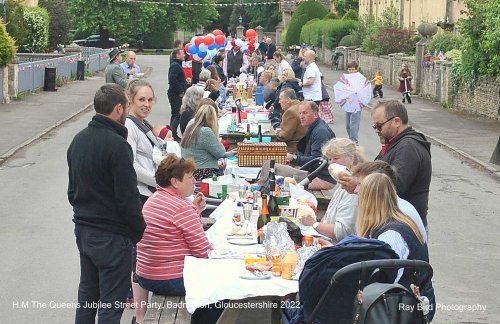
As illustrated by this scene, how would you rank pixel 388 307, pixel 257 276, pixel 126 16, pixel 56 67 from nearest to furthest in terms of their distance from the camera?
1. pixel 388 307
2. pixel 257 276
3. pixel 56 67
4. pixel 126 16

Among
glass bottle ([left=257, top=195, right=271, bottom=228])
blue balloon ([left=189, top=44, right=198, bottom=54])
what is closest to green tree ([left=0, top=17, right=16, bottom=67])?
blue balloon ([left=189, top=44, right=198, bottom=54])

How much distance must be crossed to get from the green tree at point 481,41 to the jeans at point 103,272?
21371 millimetres

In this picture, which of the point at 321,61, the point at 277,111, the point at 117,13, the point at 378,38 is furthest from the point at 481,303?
the point at 117,13

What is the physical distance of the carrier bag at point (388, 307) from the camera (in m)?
5.62

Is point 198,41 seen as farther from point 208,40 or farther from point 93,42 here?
point 93,42

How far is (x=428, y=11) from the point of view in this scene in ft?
159

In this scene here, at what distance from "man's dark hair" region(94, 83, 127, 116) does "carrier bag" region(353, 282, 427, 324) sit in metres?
2.41

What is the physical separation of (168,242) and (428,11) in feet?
139

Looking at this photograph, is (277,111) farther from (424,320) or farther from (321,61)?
(321,61)

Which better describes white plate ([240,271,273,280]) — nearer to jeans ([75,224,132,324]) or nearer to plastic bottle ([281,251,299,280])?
plastic bottle ([281,251,299,280])

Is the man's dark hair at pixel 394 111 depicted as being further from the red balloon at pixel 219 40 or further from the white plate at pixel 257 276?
the red balloon at pixel 219 40

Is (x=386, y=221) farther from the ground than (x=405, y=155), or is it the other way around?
(x=405, y=155)

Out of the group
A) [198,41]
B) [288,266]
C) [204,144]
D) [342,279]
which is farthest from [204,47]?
[342,279]

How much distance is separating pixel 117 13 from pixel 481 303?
70500mm
